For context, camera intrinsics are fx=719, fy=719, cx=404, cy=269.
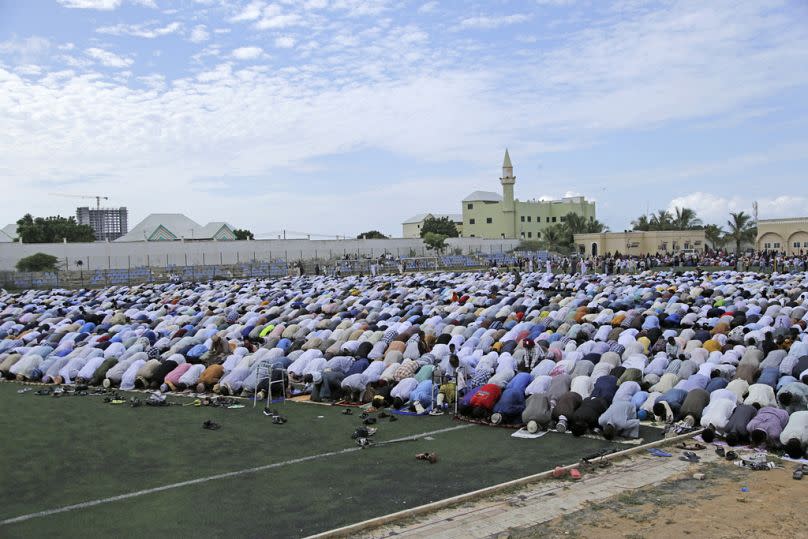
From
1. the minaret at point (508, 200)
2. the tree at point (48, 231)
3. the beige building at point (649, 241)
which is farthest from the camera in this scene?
the minaret at point (508, 200)

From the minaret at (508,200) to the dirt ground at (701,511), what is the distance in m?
86.0

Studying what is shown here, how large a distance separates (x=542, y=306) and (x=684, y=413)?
1296 centimetres

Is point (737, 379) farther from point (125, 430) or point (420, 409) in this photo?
point (125, 430)

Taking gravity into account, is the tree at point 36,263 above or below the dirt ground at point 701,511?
above

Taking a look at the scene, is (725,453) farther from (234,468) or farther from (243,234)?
(243,234)

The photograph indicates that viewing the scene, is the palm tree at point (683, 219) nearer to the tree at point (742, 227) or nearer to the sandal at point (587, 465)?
the tree at point (742, 227)

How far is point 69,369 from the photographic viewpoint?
59.4ft

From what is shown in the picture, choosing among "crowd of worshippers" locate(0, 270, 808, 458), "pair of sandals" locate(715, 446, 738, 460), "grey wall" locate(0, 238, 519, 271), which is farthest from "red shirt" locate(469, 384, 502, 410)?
"grey wall" locate(0, 238, 519, 271)

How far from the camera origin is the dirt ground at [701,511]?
797cm

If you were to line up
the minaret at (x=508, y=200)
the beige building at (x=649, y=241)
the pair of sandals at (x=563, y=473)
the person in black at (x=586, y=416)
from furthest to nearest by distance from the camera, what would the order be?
the minaret at (x=508, y=200) → the beige building at (x=649, y=241) → the person in black at (x=586, y=416) → the pair of sandals at (x=563, y=473)

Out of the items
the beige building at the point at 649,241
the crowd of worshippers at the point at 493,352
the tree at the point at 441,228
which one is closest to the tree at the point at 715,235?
the beige building at the point at 649,241

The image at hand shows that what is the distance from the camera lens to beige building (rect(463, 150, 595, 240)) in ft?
311

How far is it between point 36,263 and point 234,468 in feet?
171

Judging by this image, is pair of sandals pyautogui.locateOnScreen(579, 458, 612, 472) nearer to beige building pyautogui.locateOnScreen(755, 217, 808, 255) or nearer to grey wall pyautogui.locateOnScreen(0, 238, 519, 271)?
grey wall pyautogui.locateOnScreen(0, 238, 519, 271)
